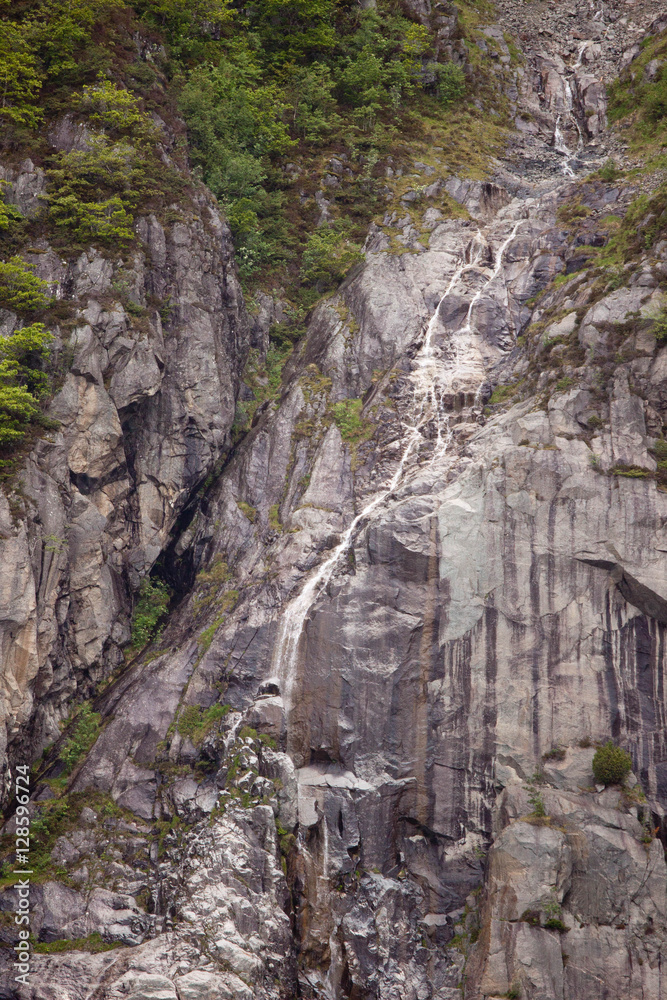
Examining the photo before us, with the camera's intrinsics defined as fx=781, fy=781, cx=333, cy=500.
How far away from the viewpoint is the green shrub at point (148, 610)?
3089 centimetres

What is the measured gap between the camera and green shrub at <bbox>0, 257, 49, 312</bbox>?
92.0 ft

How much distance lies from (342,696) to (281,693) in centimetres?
224

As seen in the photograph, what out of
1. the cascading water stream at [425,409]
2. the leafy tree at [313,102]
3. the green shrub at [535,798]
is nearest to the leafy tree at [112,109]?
the leafy tree at [313,102]

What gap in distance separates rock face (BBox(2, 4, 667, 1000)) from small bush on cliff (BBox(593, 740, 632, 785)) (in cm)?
54

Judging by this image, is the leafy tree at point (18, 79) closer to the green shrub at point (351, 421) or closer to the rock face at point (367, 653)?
the rock face at point (367, 653)

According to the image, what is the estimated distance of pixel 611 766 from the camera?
2383 centimetres

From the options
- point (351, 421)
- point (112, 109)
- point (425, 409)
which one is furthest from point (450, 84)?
point (351, 421)

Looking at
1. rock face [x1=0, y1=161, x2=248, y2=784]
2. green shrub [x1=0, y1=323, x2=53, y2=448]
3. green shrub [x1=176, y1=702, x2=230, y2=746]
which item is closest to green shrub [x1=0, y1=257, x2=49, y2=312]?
rock face [x1=0, y1=161, x2=248, y2=784]

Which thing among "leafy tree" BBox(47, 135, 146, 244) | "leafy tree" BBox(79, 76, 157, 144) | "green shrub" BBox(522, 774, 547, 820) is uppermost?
"leafy tree" BBox(79, 76, 157, 144)

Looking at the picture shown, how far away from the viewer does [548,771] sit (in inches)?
969

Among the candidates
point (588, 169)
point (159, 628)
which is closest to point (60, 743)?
point (159, 628)

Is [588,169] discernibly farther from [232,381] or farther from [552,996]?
[552,996]

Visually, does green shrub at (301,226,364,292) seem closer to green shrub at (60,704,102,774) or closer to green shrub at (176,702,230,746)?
green shrub at (176,702,230,746)

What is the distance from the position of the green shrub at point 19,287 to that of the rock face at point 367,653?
2.19 metres
